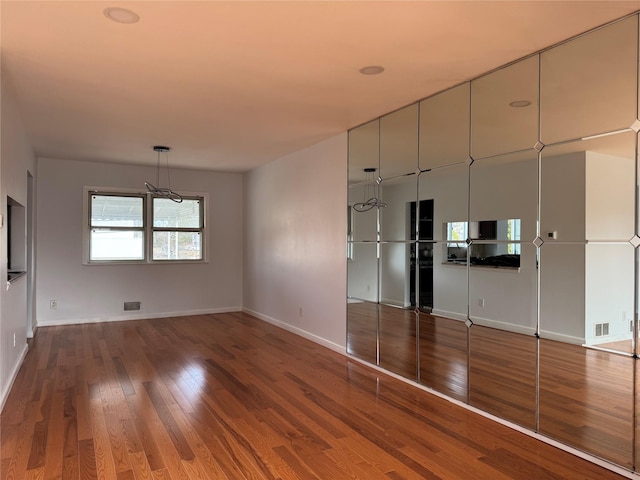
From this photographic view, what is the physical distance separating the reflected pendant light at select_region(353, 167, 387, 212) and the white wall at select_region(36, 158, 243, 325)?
4.00 m

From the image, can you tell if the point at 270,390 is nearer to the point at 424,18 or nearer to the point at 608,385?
the point at 608,385

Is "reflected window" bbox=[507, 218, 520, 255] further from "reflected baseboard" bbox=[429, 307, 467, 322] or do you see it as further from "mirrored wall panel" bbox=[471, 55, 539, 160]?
"reflected baseboard" bbox=[429, 307, 467, 322]

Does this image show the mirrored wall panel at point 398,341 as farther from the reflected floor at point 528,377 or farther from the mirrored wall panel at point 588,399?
the mirrored wall panel at point 588,399

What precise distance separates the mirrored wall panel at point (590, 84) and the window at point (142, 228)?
20.7 feet

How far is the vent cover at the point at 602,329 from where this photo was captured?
2.59 m

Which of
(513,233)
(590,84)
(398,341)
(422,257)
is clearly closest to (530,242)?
(513,233)

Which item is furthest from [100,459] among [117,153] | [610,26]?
[117,153]

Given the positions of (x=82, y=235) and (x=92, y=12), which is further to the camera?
(x=82, y=235)

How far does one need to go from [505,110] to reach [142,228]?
619 cm

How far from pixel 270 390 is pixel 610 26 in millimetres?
3570

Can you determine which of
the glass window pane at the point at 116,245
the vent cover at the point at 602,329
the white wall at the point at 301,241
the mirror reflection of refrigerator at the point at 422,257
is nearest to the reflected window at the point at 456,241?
the mirror reflection of refrigerator at the point at 422,257

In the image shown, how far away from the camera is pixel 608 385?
2.61m

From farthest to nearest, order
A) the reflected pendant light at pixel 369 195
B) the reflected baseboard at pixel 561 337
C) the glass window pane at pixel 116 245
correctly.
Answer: the glass window pane at pixel 116 245, the reflected pendant light at pixel 369 195, the reflected baseboard at pixel 561 337

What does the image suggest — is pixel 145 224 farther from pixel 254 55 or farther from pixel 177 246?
pixel 254 55
